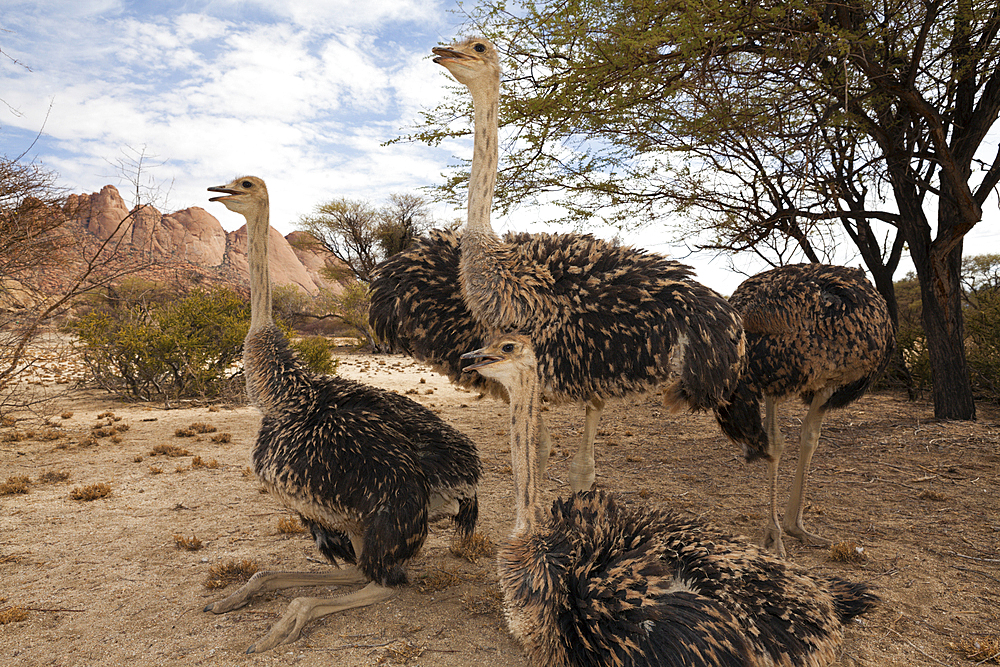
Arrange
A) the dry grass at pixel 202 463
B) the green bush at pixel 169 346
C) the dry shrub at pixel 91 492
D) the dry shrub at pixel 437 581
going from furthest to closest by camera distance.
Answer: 1. the green bush at pixel 169 346
2. the dry grass at pixel 202 463
3. the dry shrub at pixel 91 492
4. the dry shrub at pixel 437 581

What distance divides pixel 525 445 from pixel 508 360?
433mm

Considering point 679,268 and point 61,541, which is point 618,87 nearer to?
point 679,268

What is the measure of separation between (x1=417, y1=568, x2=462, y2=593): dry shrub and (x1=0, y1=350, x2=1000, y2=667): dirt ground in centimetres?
1

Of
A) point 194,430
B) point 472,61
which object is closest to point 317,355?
point 194,430

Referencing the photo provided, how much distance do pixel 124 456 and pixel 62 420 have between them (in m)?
2.83

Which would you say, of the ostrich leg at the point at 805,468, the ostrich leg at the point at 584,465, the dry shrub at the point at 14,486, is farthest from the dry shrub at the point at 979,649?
the dry shrub at the point at 14,486

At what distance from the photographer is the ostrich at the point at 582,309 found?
3.80 m

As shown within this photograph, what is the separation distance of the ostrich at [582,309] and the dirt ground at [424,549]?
432mm

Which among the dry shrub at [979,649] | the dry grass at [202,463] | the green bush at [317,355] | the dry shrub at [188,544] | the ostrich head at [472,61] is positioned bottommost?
the dry shrub at [188,544]

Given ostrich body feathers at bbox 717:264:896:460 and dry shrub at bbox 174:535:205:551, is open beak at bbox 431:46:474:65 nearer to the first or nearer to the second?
ostrich body feathers at bbox 717:264:896:460

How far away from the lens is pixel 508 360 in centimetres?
289

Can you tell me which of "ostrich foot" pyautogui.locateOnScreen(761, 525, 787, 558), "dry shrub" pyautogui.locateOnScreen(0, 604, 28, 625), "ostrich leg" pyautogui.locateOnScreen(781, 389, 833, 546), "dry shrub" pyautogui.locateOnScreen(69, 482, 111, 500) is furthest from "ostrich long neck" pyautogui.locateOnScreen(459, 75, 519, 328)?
"dry shrub" pyautogui.locateOnScreen(69, 482, 111, 500)

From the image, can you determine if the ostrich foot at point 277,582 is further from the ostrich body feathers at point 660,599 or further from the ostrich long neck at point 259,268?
the ostrich long neck at point 259,268

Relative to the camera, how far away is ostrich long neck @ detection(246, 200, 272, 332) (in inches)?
180
